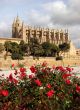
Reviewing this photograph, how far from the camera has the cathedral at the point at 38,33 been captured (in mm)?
80500

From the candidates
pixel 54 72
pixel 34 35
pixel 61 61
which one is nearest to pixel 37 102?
pixel 54 72

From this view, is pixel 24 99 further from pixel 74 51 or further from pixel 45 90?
pixel 74 51

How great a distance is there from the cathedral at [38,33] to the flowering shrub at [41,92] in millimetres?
72673

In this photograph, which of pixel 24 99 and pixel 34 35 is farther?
pixel 34 35

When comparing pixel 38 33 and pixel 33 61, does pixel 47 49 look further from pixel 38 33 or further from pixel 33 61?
pixel 38 33

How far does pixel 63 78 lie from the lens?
570 centimetres

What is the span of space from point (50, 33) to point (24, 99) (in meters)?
83.2

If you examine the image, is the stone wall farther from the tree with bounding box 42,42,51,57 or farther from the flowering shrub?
the flowering shrub

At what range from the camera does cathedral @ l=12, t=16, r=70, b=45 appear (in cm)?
8050

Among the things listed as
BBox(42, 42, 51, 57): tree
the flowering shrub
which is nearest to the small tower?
BBox(42, 42, 51, 57): tree

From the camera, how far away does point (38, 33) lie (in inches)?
3344

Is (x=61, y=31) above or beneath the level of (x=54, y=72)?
above

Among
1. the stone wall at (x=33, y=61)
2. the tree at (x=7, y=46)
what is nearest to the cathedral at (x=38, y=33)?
the tree at (x=7, y=46)

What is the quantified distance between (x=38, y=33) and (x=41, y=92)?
80.2 meters
